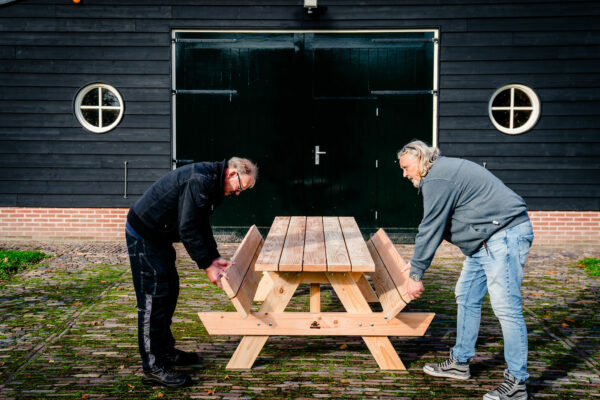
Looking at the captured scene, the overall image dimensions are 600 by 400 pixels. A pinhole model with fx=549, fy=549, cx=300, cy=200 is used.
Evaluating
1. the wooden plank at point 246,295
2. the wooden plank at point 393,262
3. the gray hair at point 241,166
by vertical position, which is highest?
the gray hair at point 241,166

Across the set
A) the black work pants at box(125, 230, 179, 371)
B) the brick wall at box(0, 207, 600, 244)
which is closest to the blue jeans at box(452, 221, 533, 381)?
the black work pants at box(125, 230, 179, 371)

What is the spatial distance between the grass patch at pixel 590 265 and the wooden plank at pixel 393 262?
3.32 meters

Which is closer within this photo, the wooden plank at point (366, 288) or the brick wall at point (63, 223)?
the wooden plank at point (366, 288)

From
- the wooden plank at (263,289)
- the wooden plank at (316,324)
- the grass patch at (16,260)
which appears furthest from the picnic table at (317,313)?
the grass patch at (16,260)

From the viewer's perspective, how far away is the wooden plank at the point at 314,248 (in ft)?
12.1

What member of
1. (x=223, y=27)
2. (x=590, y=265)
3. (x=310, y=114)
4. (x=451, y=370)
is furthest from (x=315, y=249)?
(x=223, y=27)

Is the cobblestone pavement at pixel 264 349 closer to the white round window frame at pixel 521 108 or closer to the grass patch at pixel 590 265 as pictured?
the grass patch at pixel 590 265

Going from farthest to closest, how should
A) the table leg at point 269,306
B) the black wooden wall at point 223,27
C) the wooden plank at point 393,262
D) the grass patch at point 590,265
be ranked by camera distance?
the black wooden wall at point 223,27, the grass patch at point 590,265, the table leg at point 269,306, the wooden plank at point 393,262

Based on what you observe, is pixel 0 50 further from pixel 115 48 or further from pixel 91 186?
pixel 91 186

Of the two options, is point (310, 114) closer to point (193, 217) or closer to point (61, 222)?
point (61, 222)

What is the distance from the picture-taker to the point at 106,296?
224 inches

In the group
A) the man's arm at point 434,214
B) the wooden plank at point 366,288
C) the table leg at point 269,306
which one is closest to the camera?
the man's arm at point 434,214

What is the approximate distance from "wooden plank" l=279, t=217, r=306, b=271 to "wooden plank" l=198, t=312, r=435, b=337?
40 cm

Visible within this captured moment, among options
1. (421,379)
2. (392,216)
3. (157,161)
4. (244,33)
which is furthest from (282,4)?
(421,379)
